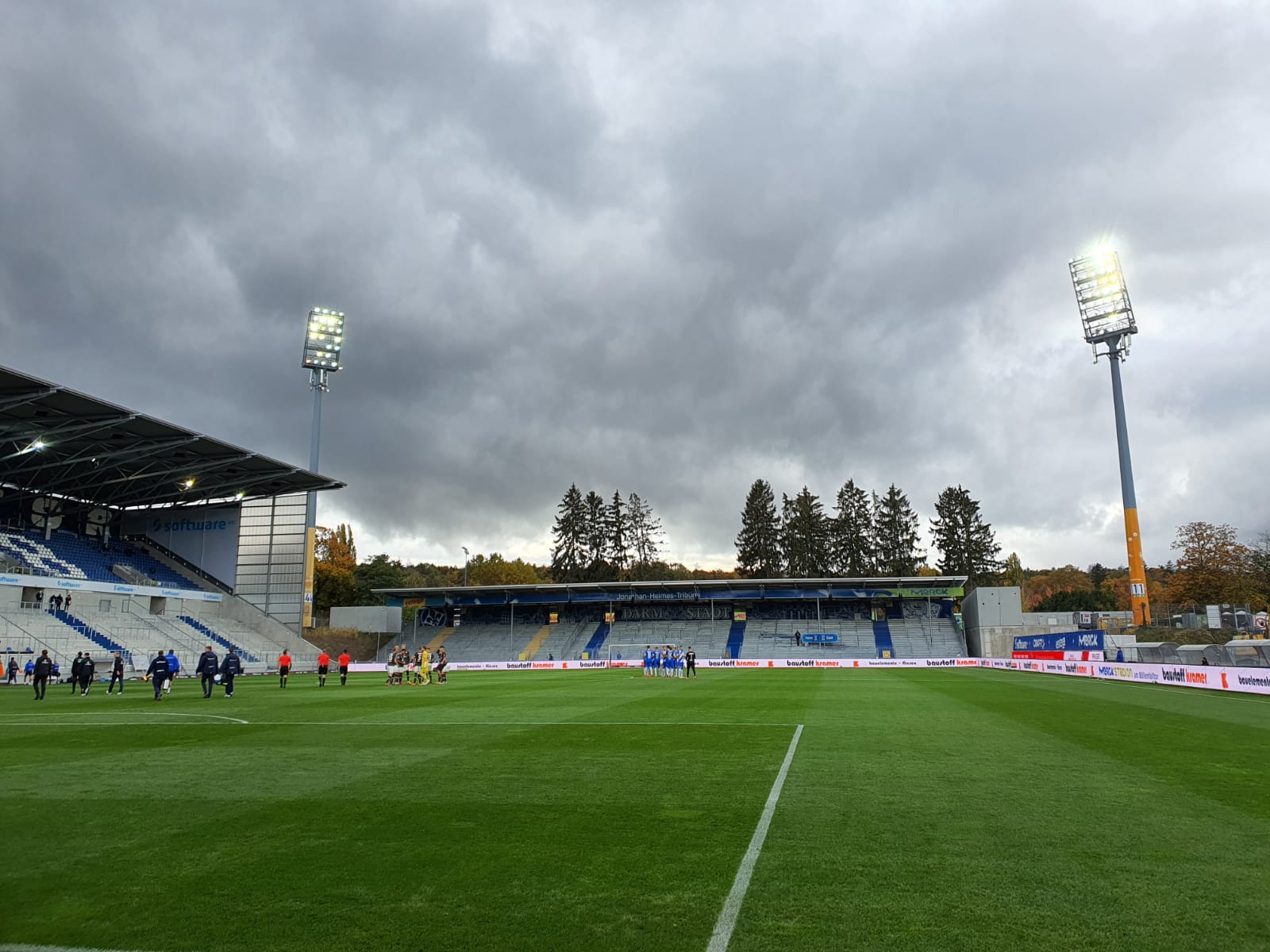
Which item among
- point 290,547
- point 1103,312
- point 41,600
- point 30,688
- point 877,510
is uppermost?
point 1103,312

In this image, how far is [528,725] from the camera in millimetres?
16234

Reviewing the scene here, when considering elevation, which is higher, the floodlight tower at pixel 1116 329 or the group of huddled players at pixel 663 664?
the floodlight tower at pixel 1116 329

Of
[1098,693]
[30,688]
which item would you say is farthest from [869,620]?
[30,688]

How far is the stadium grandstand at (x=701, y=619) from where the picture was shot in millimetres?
69750

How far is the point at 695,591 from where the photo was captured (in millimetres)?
76562

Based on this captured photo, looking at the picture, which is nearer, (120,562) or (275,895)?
(275,895)

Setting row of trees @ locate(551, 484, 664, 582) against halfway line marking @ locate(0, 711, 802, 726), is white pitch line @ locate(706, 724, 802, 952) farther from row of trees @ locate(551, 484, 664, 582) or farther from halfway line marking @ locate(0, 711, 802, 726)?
row of trees @ locate(551, 484, 664, 582)

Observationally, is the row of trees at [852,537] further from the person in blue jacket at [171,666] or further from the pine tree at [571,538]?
the person in blue jacket at [171,666]

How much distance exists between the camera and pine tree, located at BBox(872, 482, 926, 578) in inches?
4232

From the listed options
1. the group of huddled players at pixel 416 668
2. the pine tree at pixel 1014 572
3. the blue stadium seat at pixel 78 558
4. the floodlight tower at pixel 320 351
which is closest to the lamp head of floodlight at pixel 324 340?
the floodlight tower at pixel 320 351

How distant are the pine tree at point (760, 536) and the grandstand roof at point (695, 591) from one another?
32.2m

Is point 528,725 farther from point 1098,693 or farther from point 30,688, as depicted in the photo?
point 30,688

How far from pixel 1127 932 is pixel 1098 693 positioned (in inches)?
975

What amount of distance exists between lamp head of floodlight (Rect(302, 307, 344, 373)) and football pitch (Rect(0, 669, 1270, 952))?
56.9 metres
